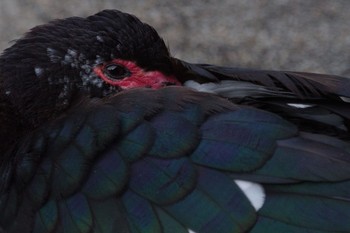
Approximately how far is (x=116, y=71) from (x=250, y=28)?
0.63 metres

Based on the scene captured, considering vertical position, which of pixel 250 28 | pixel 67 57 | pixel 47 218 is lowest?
pixel 47 218

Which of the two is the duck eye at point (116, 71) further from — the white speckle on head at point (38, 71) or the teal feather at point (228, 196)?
the teal feather at point (228, 196)

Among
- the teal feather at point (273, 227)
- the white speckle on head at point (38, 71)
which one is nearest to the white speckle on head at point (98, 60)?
the white speckle on head at point (38, 71)

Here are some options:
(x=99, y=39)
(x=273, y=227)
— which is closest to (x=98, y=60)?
(x=99, y=39)

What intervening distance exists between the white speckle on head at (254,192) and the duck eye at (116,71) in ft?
1.40

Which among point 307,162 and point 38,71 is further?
point 38,71

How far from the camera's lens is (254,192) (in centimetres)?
141

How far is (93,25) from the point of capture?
5.61 feet

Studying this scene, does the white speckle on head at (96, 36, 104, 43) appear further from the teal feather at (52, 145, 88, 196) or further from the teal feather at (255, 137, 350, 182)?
the teal feather at (255, 137, 350, 182)

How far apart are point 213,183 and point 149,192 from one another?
0.38 feet

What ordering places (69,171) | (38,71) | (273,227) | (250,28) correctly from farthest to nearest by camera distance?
(250,28)
(38,71)
(69,171)
(273,227)

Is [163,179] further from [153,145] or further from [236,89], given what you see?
[236,89]

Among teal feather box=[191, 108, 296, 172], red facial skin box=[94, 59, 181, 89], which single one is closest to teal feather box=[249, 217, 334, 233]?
teal feather box=[191, 108, 296, 172]

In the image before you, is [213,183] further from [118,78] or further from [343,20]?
[343,20]
